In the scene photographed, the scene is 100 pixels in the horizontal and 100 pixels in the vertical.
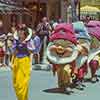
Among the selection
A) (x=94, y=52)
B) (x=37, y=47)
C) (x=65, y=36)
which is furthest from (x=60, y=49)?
(x=37, y=47)

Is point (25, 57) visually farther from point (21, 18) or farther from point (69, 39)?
point (21, 18)

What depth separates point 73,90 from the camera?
14.6m

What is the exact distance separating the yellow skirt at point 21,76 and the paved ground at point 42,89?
1.56 meters

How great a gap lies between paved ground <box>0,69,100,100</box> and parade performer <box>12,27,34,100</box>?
1567 millimetres

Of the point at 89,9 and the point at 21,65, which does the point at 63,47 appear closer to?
the point at 21,65

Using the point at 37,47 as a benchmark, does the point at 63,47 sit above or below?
above

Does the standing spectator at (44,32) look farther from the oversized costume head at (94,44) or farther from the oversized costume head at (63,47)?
the oversized costume head at (63,47)

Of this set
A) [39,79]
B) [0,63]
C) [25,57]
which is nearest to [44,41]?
[0,63]

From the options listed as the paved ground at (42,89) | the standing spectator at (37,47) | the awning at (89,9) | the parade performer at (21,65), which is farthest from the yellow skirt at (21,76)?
the awning at (89,9)

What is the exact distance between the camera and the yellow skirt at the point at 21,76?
1134cm

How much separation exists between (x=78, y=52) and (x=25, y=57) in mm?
3027

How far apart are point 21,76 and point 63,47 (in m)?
2.67

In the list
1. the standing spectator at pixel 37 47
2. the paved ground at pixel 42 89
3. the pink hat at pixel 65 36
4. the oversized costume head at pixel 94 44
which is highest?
the pink hat at pixel 65 36

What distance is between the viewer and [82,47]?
594 inches
